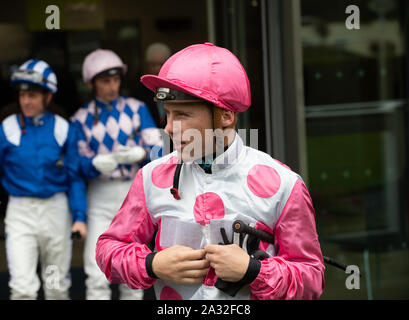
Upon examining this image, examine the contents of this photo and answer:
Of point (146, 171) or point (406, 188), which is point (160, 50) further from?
point (146, 171)

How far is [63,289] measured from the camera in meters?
4.31

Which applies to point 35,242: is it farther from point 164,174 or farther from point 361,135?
point 361,135

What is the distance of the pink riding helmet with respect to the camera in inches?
74.2

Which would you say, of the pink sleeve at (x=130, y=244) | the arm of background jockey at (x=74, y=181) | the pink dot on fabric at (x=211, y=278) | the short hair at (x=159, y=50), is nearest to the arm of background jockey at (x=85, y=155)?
the arm of background jockey at (x=74, y=181)

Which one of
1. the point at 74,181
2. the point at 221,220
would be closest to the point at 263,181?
the point at 221,220

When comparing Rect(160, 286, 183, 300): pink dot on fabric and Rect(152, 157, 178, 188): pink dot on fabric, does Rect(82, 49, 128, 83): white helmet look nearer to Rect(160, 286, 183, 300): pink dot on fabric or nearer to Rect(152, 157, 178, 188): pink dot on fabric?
Rect(152, 157, 178, 188): pink dot on fabric

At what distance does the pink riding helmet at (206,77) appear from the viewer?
1884 millimetres

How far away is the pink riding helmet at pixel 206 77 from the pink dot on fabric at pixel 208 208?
282 millimetres

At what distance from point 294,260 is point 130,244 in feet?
1.69

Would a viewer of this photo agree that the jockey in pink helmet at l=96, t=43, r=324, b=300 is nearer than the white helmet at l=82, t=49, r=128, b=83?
Yes

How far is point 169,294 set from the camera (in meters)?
2.02

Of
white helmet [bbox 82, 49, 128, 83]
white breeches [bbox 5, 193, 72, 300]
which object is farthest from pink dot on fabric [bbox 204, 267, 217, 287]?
white helmet [bbox 82, 49, 128, 83]

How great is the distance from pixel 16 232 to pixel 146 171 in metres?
2.26

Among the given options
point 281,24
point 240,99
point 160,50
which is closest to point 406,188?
point 281,24
